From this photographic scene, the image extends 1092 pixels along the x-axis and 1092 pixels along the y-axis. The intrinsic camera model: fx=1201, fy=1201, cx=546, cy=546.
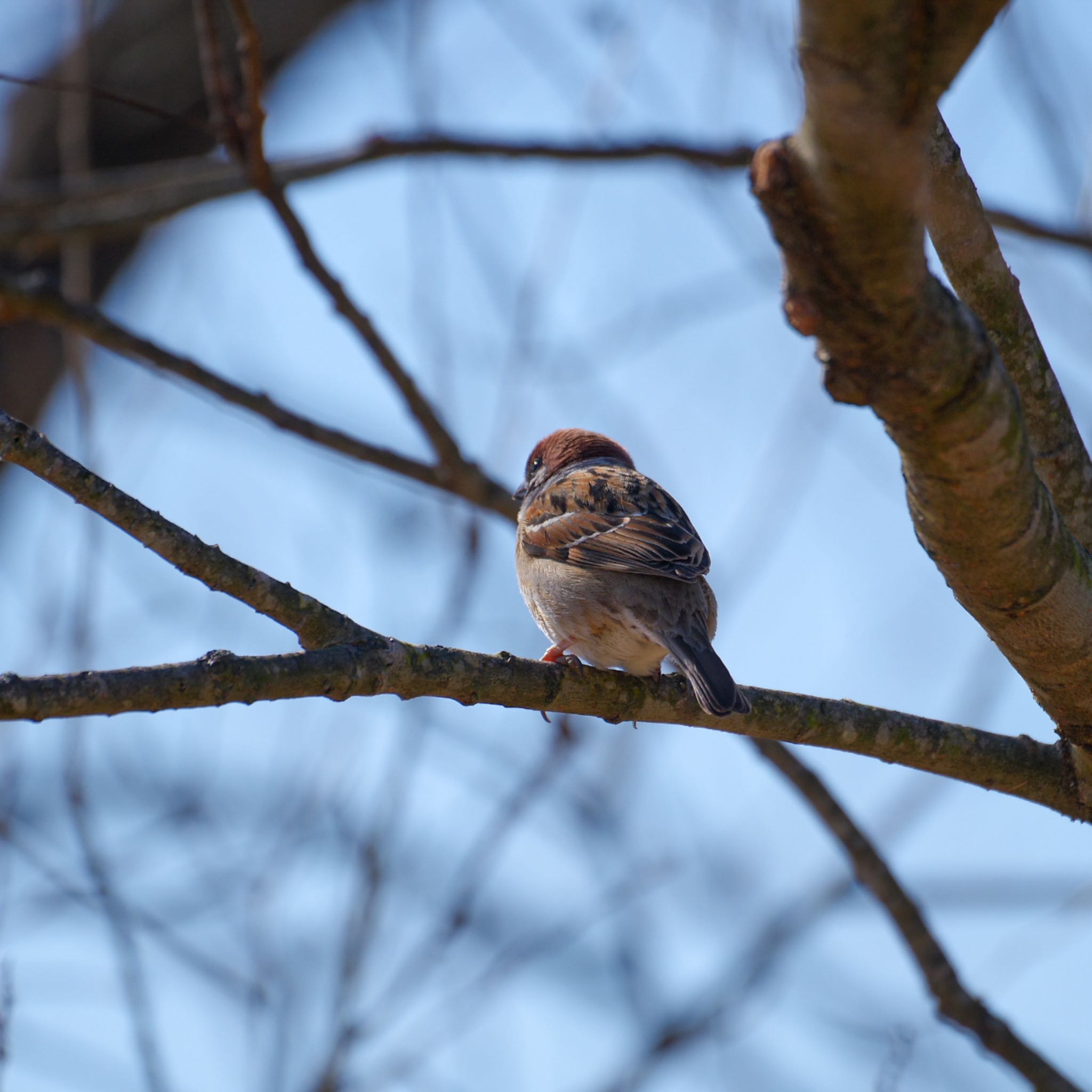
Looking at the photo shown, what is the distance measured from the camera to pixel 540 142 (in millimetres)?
A: 4617

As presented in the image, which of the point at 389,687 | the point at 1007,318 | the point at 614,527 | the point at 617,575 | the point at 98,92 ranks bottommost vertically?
the point at 389,687

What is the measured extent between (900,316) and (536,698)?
1394mm

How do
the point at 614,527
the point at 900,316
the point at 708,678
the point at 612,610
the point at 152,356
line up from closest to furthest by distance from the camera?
1. the point at 900,316
2. the point at 708,678
3. the point at 152,356
4. the point at 612,610
5. the point at 614,527

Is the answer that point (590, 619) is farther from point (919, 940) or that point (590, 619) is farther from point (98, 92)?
A: point (98, 92)

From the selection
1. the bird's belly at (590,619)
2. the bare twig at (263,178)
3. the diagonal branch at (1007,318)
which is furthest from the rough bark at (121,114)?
the diagonal branch at (1007,318)

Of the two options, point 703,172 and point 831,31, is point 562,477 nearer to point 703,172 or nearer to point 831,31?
point 703,172

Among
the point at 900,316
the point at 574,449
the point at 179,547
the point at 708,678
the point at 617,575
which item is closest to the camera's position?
the point at 900,316

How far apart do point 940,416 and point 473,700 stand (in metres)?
1.21

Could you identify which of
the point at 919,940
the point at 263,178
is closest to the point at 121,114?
the point at 263,178

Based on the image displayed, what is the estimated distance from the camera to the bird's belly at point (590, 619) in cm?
412

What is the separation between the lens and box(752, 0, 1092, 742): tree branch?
5.21 ft

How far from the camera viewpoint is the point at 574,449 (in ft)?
19.4

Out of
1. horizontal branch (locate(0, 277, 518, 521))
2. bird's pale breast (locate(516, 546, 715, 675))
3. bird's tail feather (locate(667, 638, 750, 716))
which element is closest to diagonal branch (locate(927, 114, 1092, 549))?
bird's tail feather (locate(667, 638, 750, 716))

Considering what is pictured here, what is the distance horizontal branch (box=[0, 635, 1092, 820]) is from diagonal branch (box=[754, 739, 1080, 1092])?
58 cm
